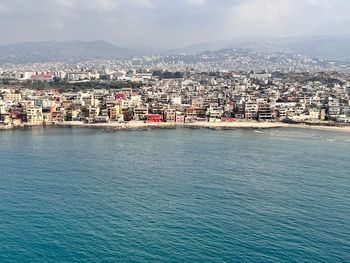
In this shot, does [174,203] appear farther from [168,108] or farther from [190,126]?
[168,108]

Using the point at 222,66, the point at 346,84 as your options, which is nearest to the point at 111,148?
the point at 346,84

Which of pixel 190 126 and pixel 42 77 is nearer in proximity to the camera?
pixel 190 126

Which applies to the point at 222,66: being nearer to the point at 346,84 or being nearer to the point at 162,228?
the point at 346,84

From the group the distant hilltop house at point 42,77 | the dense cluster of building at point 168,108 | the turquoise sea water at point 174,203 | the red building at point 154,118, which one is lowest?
the turquoise sea water at point 174,203

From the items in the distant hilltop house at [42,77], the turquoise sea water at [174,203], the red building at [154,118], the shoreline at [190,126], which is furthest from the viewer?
the distant hilltop house at [42,77]

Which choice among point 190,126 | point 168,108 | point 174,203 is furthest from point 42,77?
point 174,203

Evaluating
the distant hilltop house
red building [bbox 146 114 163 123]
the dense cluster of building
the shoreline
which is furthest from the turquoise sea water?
the distant hilltop house

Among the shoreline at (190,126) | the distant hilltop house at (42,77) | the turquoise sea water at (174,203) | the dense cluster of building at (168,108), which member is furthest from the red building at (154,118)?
the distant hilltop house at (42,77)

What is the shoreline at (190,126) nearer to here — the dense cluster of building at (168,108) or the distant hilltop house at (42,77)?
the dense cluster of building at (168,108)
